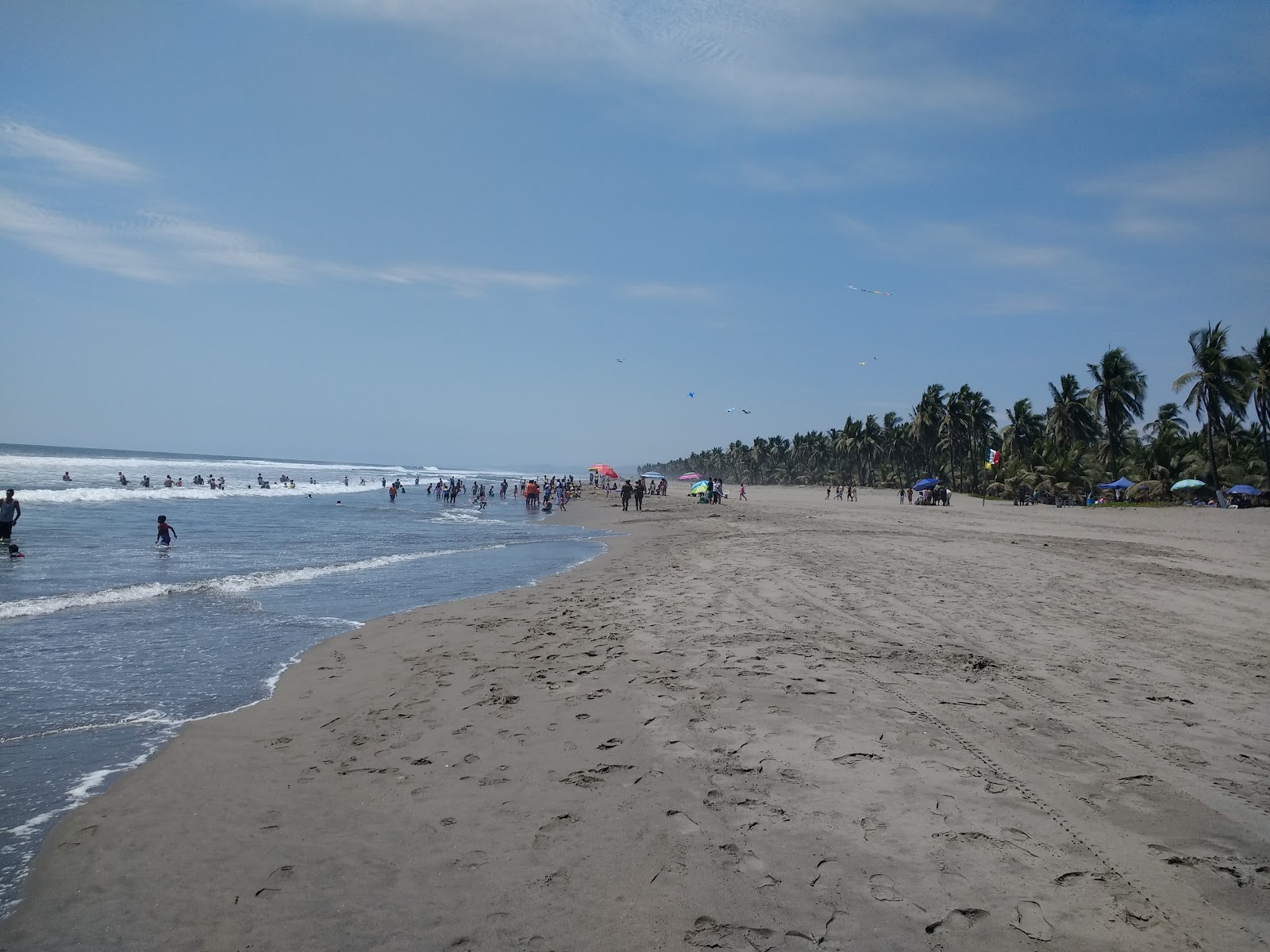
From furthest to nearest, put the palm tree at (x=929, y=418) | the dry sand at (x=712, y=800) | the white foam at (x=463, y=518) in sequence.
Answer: the palm tree at (x=929, y=418), the white foam at (x=463, y=518), the dry sand at (x=712, y=800)

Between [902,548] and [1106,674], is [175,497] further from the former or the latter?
[1106,674]

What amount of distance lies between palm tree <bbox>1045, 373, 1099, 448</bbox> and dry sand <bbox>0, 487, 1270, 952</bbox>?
192ft

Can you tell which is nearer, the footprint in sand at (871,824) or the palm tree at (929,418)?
the footprint in sand at (871,824)

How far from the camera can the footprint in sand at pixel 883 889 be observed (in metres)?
3.57

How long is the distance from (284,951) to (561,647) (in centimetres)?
569

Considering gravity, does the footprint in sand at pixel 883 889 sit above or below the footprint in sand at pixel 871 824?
below

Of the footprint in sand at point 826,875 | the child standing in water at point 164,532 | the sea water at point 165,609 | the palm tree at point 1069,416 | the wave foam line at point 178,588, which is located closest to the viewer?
the footprint in sand at point 826,875

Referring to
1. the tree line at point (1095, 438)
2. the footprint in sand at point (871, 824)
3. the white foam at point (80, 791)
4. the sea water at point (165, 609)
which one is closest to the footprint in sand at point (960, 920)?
the footprint in sand at point (871, 824)

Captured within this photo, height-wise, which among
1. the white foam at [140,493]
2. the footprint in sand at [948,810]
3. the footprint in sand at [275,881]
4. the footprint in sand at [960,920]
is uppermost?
the white foam at [140,493]

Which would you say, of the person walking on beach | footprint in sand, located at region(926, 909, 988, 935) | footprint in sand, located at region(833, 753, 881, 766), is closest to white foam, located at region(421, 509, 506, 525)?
the person walking on beach

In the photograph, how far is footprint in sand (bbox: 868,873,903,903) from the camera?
141 inches

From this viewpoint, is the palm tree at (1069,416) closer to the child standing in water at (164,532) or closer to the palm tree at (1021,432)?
the palm tree at (1021,432)

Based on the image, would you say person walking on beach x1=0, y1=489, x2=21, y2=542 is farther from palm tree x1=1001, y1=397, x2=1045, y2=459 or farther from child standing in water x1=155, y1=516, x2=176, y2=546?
palm tree x1=1001, y1=397, x2=1045, y2=459

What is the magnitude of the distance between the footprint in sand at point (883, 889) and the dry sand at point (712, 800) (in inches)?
0.6
